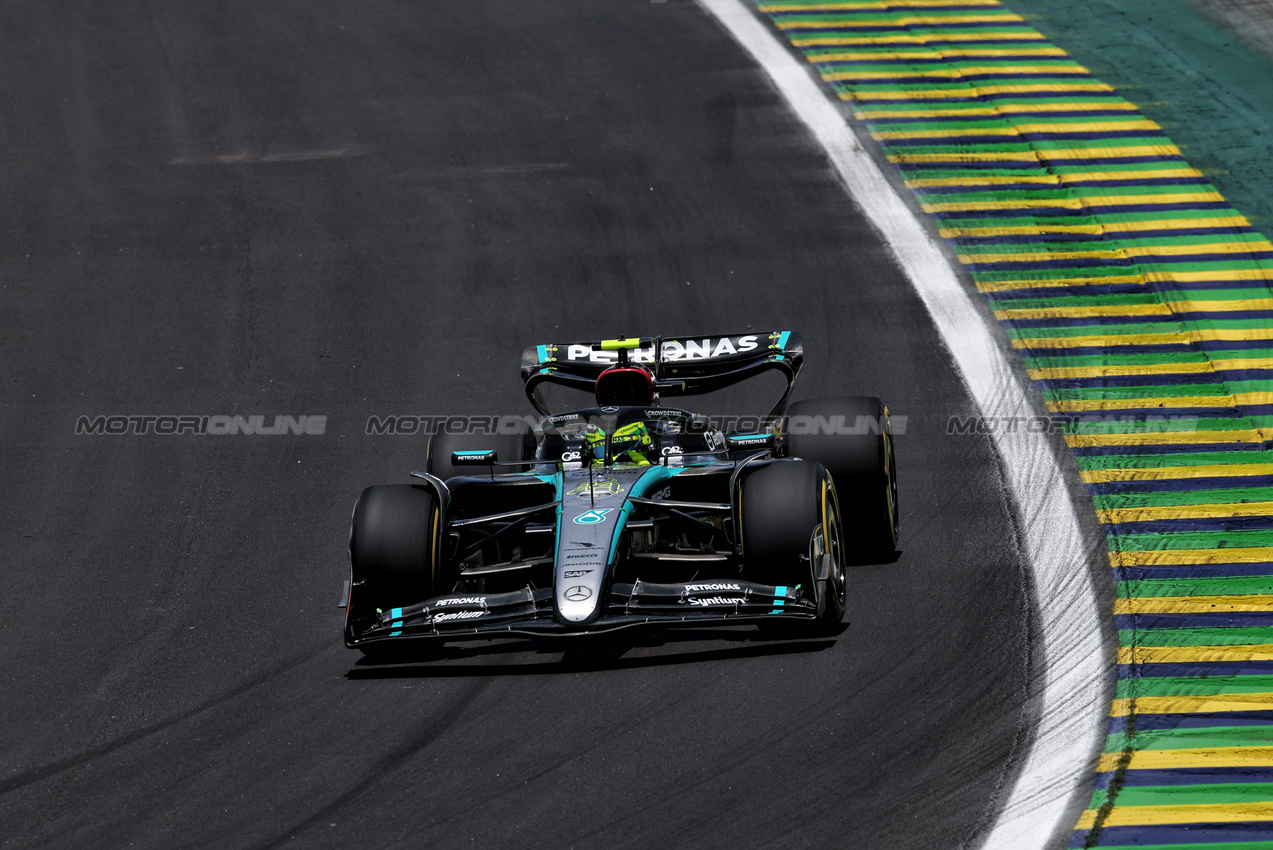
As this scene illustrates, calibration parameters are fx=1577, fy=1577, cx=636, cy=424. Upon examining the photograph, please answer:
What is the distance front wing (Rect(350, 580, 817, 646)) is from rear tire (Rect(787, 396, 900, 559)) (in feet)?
4.90

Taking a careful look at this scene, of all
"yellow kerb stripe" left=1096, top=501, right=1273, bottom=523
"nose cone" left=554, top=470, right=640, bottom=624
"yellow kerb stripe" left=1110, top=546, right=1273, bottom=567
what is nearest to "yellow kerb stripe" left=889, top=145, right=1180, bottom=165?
"yellow kerb stripe" left=1096, top=501, right=1273, bottom=523

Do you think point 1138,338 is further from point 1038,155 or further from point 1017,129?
point 1017,129

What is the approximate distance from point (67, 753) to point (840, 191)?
10.8 meters

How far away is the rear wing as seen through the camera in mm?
12000

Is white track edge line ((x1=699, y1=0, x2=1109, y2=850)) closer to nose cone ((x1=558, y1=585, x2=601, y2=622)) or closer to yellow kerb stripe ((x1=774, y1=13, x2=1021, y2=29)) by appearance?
yellow kerb stripe ((x1=774, y1=13, x2=1021, y2=29))

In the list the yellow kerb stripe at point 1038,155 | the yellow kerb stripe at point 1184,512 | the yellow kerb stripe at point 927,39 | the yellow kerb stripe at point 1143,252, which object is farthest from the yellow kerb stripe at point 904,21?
the yellow kerb stripe at point 1184,512

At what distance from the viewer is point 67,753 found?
9.51 m

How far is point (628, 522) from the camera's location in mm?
9953

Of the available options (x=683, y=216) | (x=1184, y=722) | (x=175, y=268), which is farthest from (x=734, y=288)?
(x=1184, y=722)

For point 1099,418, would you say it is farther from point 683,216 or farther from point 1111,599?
point 683,216

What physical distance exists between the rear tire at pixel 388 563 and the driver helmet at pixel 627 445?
1.57 meters

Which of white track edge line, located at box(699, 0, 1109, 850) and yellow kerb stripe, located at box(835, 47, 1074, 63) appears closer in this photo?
white track edge line, located at box(699, 0, 1109, 850)

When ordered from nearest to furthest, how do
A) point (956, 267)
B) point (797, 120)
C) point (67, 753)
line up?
point (67, 753), point (956, 267), point (797, 120)

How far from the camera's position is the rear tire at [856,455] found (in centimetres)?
1066
